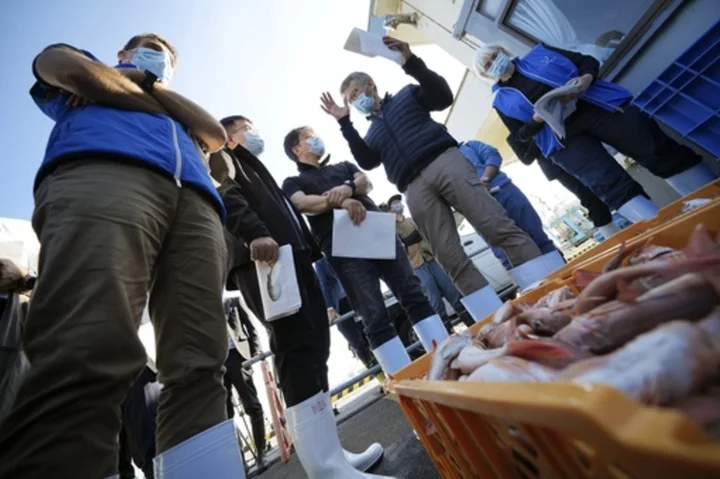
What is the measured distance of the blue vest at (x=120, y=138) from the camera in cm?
100

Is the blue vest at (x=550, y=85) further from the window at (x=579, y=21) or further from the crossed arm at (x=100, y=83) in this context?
the crossed arm at (x=100, y=83)

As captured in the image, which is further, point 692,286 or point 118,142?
point 118,142

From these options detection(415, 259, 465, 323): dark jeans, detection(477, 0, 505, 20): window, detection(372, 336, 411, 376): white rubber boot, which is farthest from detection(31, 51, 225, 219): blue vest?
detection(477, 0, 505, 20): window

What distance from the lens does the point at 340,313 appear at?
432cm

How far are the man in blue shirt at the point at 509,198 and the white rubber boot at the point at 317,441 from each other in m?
2.58

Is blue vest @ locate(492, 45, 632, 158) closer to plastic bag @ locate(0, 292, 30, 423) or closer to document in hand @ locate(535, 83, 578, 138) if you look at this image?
document in hand @ locate(535, 83, 578, 138)

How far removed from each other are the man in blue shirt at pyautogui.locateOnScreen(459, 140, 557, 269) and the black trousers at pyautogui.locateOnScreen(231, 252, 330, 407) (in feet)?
7.37

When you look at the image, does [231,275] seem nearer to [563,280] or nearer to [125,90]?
[125,90]

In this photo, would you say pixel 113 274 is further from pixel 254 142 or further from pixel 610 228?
pixel 610 228

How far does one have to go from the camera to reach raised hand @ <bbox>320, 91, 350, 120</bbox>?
8.49ft

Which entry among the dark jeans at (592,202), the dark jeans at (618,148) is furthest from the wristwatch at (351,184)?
the dark jeans at (592,202)

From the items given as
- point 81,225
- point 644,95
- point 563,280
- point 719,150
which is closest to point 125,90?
point 81,225

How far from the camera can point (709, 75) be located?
1872 mm

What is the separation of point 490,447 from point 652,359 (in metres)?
0.35
